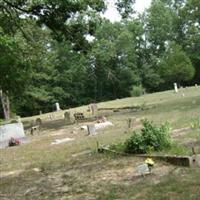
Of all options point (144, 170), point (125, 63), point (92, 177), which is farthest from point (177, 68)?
point (144, 170)

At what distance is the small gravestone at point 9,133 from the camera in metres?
21.3

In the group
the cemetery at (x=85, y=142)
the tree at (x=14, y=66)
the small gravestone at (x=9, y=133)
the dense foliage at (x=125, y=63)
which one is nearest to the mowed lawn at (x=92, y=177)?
the cemetery at (x=85, y=142)

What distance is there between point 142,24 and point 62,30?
65015mm

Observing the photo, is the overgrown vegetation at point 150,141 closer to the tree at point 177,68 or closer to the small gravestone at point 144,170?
the small gravestone at point 144,170

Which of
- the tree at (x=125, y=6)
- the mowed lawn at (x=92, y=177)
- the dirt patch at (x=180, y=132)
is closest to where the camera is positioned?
the mowed lawn at (x=92, y=177)

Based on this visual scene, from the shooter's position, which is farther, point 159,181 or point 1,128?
point 1,128

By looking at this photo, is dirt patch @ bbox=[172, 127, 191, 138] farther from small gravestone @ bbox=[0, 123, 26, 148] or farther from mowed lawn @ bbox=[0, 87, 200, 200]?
small gravestone @ bbox=[0, 123, 26, 148]

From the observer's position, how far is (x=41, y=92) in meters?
60.3

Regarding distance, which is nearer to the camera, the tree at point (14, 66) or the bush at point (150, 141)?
the bush at point (150, 141)

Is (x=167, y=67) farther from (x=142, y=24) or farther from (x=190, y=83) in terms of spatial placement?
(x=142, y=24)

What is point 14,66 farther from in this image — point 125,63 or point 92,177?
point 125,63

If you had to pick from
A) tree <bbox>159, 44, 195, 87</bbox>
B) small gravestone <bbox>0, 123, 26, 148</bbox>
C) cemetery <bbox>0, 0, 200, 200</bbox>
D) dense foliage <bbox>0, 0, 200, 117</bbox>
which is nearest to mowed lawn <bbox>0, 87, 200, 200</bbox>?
cemetery <bbox>0, 0, 200, 200</bbox>

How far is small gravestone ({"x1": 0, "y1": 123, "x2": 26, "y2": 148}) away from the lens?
2134 centimetres

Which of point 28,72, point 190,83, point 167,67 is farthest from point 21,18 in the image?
point 190,83
